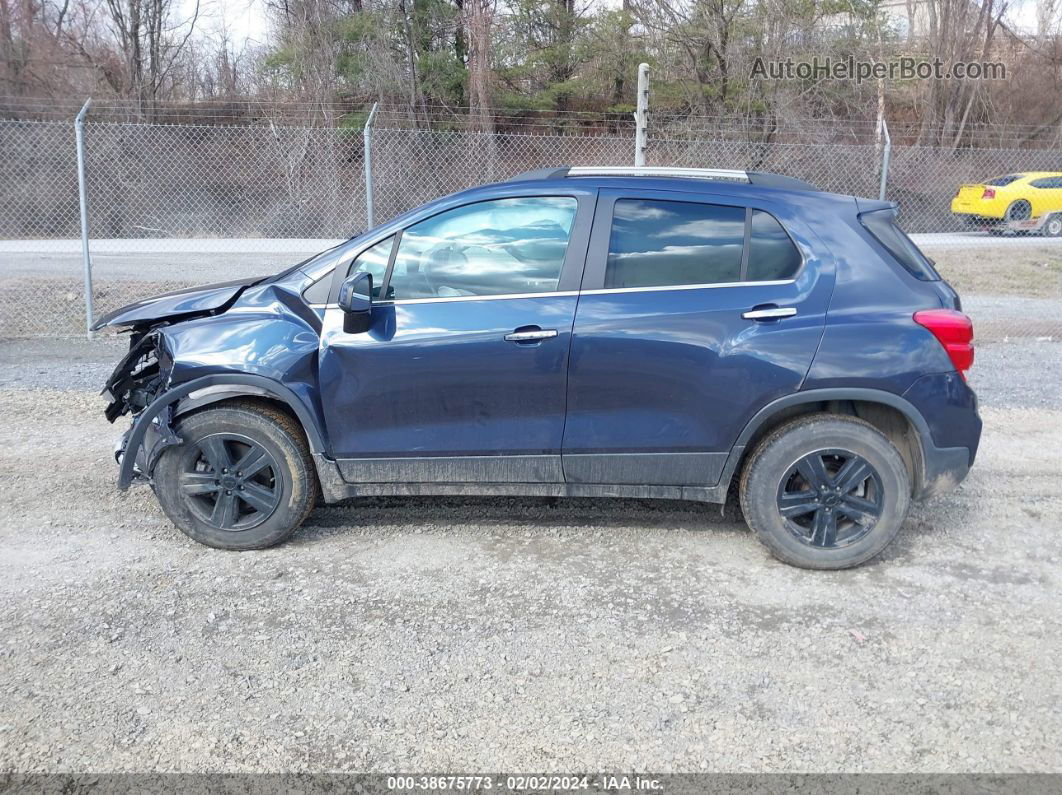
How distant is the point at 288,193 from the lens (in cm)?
1791

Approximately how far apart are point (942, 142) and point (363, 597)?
24023 mm

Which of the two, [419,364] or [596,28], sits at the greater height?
[596,28]

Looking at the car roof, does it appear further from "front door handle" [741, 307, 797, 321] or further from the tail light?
the tail light

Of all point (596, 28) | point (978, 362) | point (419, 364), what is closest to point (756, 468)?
point (419, 364)

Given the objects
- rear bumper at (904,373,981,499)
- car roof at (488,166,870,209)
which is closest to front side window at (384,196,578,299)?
car roof at (488,166,870,209)

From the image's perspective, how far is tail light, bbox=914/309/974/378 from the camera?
171 inches

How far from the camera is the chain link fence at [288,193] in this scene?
43.1 ft

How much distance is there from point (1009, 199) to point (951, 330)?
18032 mm

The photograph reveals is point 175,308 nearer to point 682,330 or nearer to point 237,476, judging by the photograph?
point 237,476

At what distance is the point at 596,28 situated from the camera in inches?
1004

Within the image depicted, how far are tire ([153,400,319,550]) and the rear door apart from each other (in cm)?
136

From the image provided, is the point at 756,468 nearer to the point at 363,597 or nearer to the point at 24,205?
the point at 363,597

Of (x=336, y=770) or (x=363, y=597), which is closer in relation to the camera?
(x=336, y=770)

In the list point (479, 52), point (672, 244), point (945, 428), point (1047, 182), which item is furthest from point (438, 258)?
point (479, 52)
